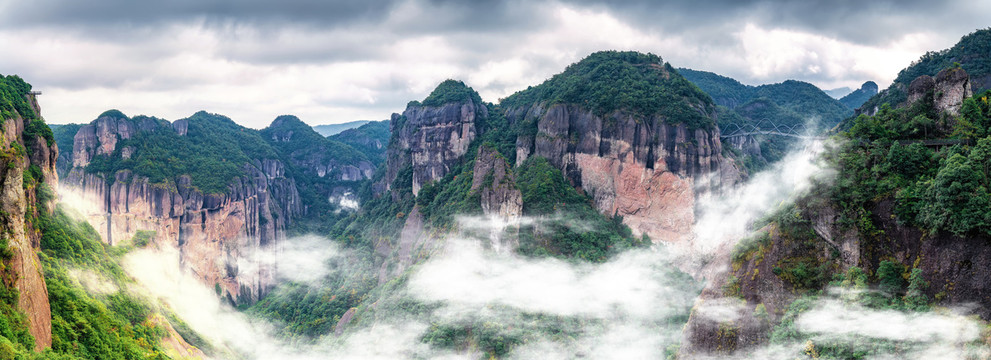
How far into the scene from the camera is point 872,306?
29.0 metres

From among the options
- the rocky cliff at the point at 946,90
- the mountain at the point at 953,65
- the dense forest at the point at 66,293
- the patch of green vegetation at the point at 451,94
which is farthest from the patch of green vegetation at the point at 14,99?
the mountain at the point at 953,65

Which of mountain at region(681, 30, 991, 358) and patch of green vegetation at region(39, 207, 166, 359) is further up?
mountain at region(681, 30, 991, 358)

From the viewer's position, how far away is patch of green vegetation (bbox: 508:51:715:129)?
67.4 m

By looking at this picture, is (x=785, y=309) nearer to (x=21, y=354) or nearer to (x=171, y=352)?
(x=21, y=354)

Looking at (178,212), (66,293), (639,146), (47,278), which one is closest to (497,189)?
(639,146)

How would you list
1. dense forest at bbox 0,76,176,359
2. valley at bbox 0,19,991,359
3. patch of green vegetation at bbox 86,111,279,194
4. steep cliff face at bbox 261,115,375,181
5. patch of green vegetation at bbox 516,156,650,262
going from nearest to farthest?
dense forest at bbox 0,76,176,359, valley at bbox 0,19,991,359, patch of green vegetation at bbox 516,156,650,262, patch of green vegetation at bbox 86,111,279,194, steep cliff face at bbox 261,115,375,181

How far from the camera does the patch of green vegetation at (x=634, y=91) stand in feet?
221

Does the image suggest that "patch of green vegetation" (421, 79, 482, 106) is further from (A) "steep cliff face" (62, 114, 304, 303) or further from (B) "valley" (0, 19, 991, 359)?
(A) "steep cliff face" (62, 114, 304, 303)

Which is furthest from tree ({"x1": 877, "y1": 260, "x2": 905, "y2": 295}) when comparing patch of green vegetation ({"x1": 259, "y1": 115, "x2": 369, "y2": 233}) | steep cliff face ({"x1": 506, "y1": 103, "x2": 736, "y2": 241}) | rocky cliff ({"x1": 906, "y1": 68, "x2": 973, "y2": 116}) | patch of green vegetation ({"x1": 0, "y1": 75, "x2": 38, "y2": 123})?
patch of green vegetation ({"x1": 259, "y1": 115, "x2": 369, "y2": 233})

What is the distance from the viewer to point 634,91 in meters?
70.7

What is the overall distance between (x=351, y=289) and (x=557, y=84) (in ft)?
124

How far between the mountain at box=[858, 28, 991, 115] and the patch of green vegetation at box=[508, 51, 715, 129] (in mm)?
19703

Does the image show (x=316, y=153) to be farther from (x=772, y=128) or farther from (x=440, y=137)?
(x=772, y=128)

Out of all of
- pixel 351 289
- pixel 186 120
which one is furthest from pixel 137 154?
pixel 351 289
